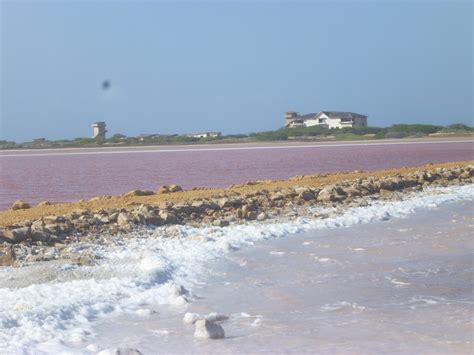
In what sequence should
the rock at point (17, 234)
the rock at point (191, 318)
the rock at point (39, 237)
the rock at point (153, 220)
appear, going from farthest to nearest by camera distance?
1. the rock at point (153, 220)
2. the rock at point (39, 237)
3. the rock at point (17, 234)
4. the rock at point (191, 318)

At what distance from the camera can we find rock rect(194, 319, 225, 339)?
507cm

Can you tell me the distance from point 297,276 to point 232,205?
481 centimetres

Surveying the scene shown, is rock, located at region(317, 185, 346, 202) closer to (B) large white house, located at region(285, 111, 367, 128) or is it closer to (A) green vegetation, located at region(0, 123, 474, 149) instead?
(A) green vegetation, located at region(0, 123, 474, 149)

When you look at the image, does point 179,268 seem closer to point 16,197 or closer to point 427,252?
point 427,252

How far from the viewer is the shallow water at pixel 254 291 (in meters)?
5.08

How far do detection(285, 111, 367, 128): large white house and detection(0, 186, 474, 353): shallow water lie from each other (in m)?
88.7

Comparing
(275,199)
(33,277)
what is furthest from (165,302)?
(275,199)

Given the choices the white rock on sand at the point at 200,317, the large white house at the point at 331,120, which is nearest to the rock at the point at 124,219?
the white rock on sand at the point at 200,317

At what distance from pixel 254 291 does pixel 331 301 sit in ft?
2.58

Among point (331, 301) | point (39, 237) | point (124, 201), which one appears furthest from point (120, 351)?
point (124, 201)

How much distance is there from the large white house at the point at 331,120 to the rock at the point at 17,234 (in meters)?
89.5

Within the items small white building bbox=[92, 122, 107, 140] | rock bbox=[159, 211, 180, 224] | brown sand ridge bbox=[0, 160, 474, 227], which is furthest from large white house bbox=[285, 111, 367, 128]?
rock bbox=[159, 211, 180, 224]

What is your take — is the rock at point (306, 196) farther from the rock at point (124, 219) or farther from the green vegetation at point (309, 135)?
the green vegetation at point (309, 135)

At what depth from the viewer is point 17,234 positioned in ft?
27.9
